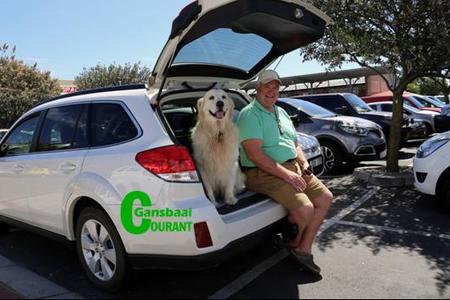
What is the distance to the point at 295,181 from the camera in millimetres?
4543

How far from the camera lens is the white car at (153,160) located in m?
3.75

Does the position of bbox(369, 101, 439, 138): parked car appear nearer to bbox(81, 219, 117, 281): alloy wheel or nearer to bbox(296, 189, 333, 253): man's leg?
bbox(296, 189, 333, 253): man's leg

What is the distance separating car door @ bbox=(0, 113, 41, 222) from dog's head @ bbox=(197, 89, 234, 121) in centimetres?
202

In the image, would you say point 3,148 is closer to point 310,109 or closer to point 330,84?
point 310,109

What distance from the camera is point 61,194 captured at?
4.54 m

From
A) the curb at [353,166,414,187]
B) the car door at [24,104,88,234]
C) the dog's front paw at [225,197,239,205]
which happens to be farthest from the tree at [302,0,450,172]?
the car door at [24,104,88,234]

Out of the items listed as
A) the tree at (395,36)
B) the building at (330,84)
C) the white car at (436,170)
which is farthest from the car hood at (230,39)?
the building at (330,84)

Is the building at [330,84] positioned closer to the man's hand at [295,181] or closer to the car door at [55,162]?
the man's hand at [295,181]

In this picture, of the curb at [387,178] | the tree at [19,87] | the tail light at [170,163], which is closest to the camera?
the tail light at [170,163]

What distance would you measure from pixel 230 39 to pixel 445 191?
3.52m

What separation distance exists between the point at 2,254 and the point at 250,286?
10.4ft

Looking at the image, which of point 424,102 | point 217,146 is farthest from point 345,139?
point 424,102

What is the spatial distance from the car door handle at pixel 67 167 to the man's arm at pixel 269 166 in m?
1.59

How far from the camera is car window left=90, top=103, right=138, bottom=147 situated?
13.5ft
